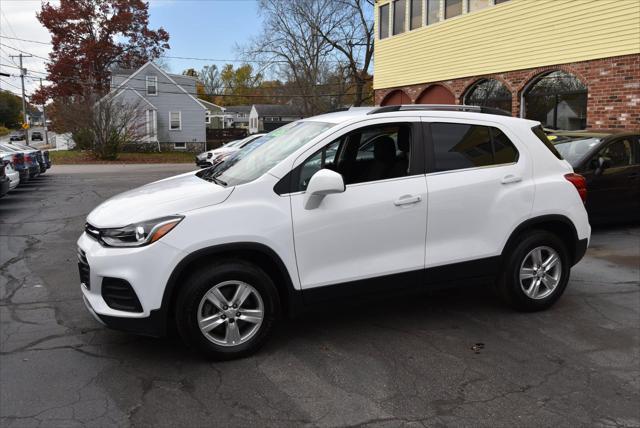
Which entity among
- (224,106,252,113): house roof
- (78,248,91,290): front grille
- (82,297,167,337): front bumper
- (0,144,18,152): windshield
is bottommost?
(82,297,167,337): front bumper

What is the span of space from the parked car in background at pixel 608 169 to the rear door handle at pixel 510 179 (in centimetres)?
393

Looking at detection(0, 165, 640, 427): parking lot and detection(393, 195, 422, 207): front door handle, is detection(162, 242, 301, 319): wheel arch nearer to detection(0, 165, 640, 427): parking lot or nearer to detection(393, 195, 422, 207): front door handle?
detection(0, 165, 640, 427): parking lot

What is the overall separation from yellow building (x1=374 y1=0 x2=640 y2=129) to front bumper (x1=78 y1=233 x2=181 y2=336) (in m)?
12.7

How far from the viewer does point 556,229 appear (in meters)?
5.15

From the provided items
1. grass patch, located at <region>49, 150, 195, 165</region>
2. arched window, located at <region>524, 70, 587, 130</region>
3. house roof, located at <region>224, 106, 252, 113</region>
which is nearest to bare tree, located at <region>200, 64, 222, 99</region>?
house roof, located at <region>224, 106, 252, 113</region>

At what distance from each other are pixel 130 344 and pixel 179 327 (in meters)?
0.74

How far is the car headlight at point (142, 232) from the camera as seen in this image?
3783 mm

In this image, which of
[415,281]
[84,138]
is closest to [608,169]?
[415,281]

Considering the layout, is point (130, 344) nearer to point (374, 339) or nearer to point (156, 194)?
point (156, 194)

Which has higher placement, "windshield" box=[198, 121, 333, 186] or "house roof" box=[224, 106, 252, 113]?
"house roof" box=[224, 106, 252, 113]

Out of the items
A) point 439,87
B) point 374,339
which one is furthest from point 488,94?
point 374,339

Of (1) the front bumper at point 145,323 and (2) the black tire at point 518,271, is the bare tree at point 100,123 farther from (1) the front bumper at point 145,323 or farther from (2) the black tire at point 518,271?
(2) the black tire at point 518,271

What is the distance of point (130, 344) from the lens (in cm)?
440

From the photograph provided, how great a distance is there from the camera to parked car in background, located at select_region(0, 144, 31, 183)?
15172mm
